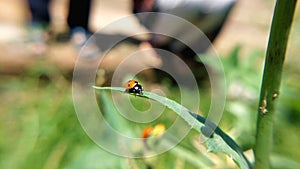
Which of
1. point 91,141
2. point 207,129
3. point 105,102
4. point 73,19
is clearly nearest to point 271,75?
point 207,129

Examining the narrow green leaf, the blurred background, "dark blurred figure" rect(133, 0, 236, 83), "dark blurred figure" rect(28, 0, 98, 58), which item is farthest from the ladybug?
"dark blurred figure" rect(28, 0, 98, 58)

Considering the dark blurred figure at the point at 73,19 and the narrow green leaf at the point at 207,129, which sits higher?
the narrow green leaf at the point at 207,129

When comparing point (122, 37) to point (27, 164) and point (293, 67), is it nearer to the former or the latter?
point (293, 67)

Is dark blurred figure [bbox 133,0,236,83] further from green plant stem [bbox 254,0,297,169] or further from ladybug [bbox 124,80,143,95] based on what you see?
green plant stem [bbox 254,0,297,169]

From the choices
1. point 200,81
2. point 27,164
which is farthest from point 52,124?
point 200,81

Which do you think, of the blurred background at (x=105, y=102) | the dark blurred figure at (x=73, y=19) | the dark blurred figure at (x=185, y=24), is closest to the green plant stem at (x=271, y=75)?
the blurred background at (x=105, y=102)

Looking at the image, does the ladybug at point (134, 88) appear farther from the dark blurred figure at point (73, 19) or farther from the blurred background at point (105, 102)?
the dark blurred figure at point (73, 19)
